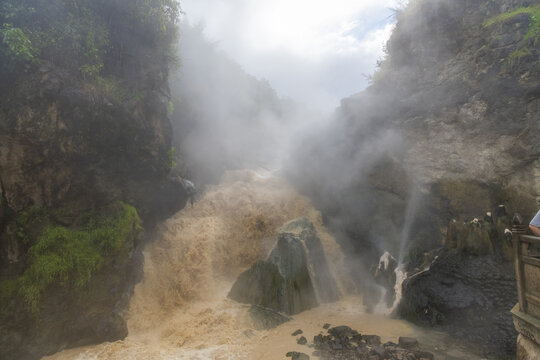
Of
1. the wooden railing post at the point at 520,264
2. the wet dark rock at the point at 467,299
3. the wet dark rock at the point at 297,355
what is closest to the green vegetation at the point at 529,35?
the wet dark rock at the point at 467,299

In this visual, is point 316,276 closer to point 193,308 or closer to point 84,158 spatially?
point 193,308

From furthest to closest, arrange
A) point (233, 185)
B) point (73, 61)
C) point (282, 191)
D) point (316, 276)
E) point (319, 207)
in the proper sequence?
point (233, 185)
point (282, 191)
point (319, 207)
point (316, 276)
point (73, 61)

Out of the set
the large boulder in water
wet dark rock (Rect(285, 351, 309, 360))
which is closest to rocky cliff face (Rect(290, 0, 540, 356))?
the large boulder in water

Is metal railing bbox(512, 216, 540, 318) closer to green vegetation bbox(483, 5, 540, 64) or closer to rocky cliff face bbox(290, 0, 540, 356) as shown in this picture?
rocky cliff face bbox(290, 0, 540, 356)

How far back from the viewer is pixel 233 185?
72.0 ft

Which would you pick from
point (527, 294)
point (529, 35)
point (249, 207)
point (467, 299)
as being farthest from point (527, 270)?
point (249, 207)

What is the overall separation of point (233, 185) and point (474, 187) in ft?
50.0

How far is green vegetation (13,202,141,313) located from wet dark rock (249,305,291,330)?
19.1 feet

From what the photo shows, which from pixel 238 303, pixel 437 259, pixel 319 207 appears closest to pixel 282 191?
pixel 319 207

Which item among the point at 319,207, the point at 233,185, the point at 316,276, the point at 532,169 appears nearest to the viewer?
the point at 532,169

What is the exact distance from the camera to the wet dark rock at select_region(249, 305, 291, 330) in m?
10.8

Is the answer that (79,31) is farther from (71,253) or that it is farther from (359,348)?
(359,348)

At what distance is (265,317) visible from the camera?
11.2 m

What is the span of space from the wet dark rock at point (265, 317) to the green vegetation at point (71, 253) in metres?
5.82
